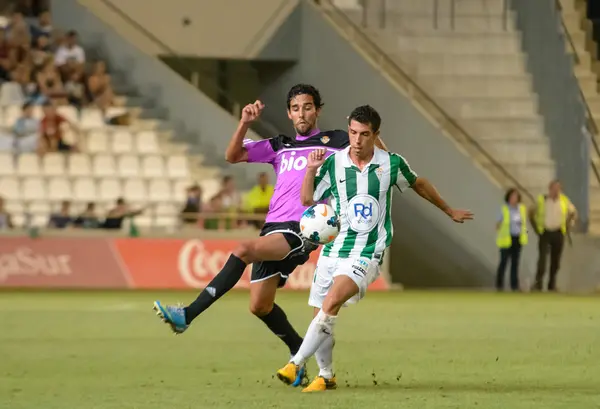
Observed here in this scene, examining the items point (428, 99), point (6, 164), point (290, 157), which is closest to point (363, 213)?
point (290, 157)

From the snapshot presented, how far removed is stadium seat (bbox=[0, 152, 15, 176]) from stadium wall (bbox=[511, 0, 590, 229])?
32.1 ft

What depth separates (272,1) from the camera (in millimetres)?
26391

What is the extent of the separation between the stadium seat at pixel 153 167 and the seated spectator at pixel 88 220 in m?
2.22

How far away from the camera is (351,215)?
28.2 feet

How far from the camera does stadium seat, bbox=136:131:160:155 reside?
2467cm

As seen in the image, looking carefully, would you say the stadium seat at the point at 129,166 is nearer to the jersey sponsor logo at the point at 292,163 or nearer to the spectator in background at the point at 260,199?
the spectator in background at the point at 260,199

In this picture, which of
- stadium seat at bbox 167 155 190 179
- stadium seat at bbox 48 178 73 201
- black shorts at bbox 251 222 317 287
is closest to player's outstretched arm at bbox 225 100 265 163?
black shorts at bbox 251 222 317 287

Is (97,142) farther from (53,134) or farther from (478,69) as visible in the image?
(478,69)

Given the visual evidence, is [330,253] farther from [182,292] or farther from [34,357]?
[182,292]

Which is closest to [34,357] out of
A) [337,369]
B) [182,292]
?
[337,369]

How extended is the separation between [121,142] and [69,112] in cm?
104

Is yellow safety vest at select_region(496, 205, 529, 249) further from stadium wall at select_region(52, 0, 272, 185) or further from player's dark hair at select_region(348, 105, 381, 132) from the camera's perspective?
player's dark hair at select_region(348, 105, 381, 132)

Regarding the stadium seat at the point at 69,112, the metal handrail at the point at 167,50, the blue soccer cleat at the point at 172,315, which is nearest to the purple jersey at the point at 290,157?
the blue soccer cleat at the point at 172,315

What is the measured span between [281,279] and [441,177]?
16.0 meters
